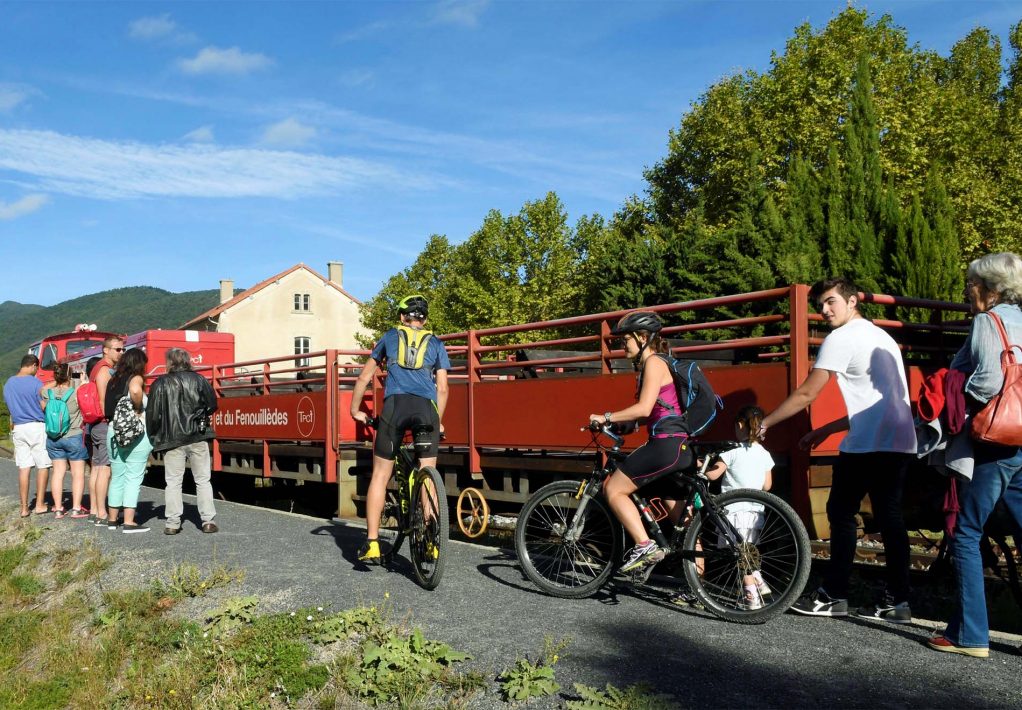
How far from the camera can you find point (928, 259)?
25797 millimetres

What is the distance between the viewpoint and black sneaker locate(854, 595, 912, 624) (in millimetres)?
5035

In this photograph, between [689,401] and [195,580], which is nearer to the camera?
[689,401]

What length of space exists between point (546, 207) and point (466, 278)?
560 centimetres

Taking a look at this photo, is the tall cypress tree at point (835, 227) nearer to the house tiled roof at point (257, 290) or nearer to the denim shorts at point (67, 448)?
the denim shorts at point (67, 448)

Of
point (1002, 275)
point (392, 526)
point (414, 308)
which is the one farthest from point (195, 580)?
point (1002, 275)

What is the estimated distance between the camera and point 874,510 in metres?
5.05

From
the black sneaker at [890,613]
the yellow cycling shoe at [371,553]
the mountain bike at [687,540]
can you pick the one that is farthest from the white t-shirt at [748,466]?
the yellow cycling shoe at [371,553]

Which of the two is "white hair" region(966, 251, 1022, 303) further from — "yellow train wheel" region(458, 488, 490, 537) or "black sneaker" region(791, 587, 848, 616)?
"yellow train wheel" region(458, 488, 490, 537)

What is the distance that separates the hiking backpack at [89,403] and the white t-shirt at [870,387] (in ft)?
25.9

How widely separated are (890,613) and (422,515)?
2964 mm

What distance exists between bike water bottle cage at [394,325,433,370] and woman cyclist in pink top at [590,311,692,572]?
1.66 m

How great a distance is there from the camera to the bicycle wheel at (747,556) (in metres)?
4.92

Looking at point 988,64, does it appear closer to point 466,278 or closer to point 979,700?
point 466,278

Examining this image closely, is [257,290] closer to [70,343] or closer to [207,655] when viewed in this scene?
[70,343]
